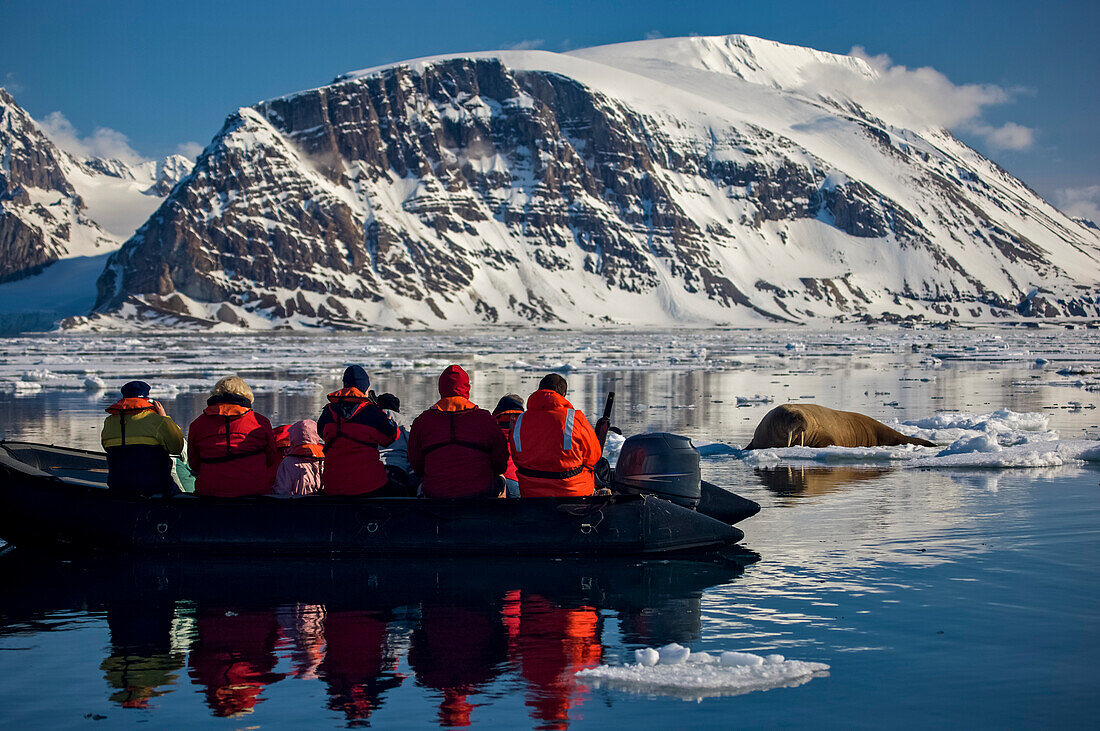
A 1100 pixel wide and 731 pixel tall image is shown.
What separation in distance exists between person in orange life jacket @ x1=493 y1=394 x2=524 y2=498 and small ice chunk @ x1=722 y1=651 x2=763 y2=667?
4.31 metres

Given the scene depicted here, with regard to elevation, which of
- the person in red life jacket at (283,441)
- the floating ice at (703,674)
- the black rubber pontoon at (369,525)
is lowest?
the floating ice at (703,674)

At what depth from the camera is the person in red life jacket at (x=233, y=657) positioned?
7.17m

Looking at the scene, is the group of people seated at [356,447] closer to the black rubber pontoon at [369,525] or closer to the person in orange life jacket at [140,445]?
the person in orange life jacket at [140,445]

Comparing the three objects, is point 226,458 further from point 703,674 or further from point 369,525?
point 703,674

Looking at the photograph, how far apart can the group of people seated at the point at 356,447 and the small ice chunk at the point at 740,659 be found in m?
3.63

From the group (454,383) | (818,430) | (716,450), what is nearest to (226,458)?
(454,383)

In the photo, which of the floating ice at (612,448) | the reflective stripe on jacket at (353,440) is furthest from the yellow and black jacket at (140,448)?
the floating ice at (612,448)

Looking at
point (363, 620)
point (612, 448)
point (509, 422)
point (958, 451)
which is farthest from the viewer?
point (612, 448)

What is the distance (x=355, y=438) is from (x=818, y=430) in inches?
420

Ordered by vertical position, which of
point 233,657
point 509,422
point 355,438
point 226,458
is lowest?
point 233,657

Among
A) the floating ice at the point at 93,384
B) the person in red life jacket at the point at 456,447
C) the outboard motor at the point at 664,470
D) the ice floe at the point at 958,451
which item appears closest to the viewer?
the person in red life jacket at the point at 456,447

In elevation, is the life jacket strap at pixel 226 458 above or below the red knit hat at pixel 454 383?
below

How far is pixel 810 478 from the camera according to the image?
1648 cm

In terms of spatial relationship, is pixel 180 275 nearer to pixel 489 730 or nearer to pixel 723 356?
pixel 723 356
